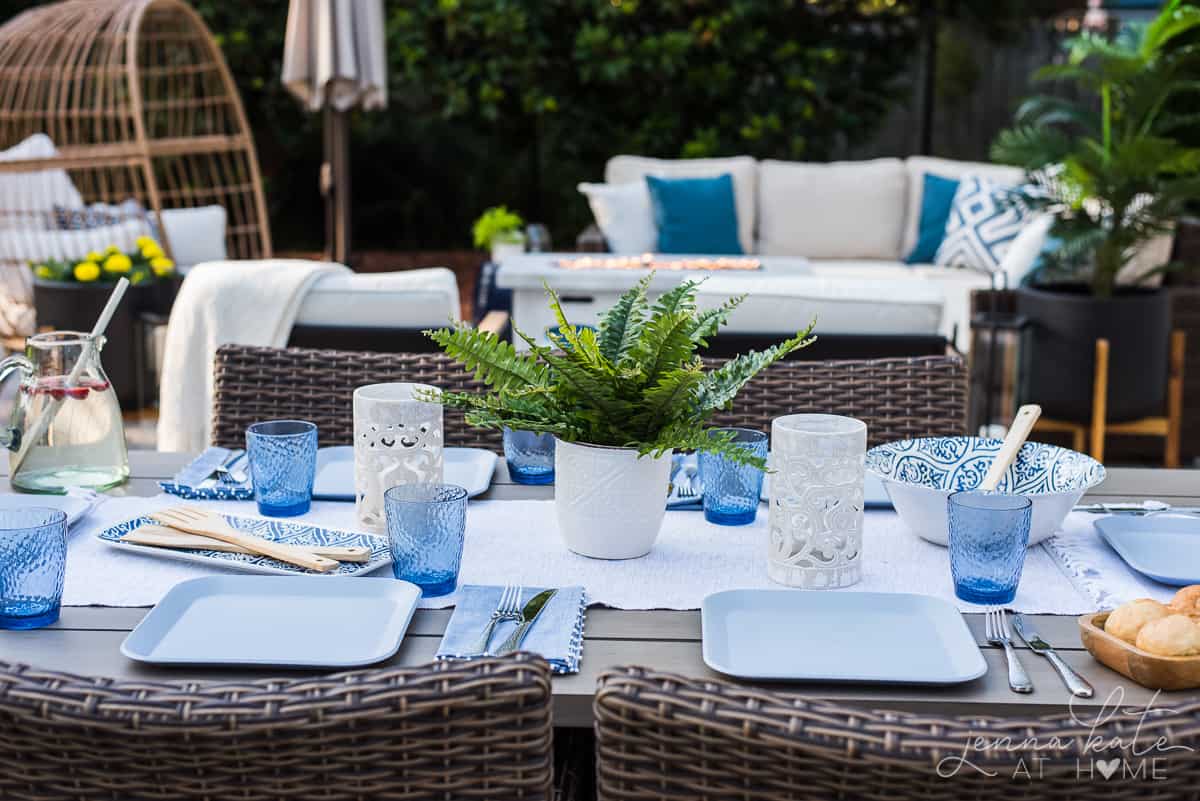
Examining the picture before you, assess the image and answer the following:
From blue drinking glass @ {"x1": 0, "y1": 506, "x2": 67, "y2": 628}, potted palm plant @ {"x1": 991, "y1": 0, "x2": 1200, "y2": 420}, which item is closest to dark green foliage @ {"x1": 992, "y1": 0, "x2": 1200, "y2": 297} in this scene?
potted palm plant @ {"x1": 991, "y1": 0, "x2": 1200, "y2": 420}

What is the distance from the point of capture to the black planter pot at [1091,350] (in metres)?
3.80

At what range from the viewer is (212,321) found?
108 inches

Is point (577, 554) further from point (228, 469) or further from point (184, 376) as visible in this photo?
point (184, 376)

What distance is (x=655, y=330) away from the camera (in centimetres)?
129

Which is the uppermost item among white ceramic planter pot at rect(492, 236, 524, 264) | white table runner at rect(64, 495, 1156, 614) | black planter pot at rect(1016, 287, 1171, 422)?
white table runner at rect(64, 495, 1156, 614)

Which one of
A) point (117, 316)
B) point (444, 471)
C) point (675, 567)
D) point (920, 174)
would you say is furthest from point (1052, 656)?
point (920, 174)

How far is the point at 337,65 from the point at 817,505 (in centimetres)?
472

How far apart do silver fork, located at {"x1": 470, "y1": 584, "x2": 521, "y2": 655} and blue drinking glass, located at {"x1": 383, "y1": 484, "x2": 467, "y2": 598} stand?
63 mm

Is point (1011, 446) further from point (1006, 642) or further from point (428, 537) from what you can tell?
point (428, 537)

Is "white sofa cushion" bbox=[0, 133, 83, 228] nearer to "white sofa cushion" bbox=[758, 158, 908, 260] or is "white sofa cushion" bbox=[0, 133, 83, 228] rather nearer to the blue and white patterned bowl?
"white sofa cushion" bbox=[758, 158, 908, 260]

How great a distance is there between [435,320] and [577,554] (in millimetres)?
1357

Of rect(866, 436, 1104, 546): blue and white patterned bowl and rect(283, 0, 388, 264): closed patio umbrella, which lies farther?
rect(283, 0, 388, 264): closed patio umbrella

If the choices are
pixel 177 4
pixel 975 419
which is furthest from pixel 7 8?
pixel 975 419

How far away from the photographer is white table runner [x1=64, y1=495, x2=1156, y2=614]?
4.01 ft
